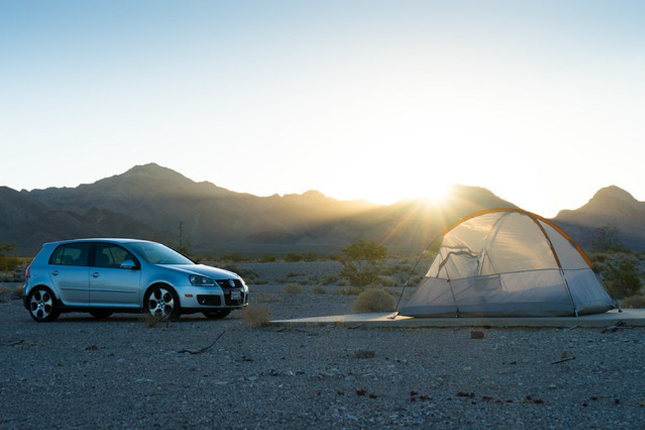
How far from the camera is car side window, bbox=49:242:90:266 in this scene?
47.1 ft

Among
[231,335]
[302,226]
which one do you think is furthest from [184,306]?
[302,226]

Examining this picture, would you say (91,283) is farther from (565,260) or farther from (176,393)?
(565,260)

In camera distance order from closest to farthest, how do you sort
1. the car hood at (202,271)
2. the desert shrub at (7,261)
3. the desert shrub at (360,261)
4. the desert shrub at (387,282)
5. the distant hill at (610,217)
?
the car hood at (202,271), the desert shrub at (360,261), the desert shrub at (387,282), the desert shrub at (7,261), the distant hill at (610,217)

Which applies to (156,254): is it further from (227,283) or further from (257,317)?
(257,317)

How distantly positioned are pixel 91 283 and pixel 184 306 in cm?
216

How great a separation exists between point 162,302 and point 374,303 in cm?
463

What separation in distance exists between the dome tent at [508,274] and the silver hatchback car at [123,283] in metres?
3.90

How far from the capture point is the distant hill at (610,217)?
12112cm

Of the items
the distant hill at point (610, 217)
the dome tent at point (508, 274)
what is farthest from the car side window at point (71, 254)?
the distant hill at point (610, 217)

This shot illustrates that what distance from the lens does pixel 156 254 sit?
14617 millimetres

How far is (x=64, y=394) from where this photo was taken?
22.9 ft

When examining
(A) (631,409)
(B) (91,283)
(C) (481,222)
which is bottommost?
(A) (631,409)

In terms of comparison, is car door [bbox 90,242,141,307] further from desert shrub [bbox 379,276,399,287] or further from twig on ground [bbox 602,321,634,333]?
desert shrub [bbox 379,276,399,287]

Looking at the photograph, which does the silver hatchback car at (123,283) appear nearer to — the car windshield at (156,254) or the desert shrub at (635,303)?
the car windshield at (156,254)
